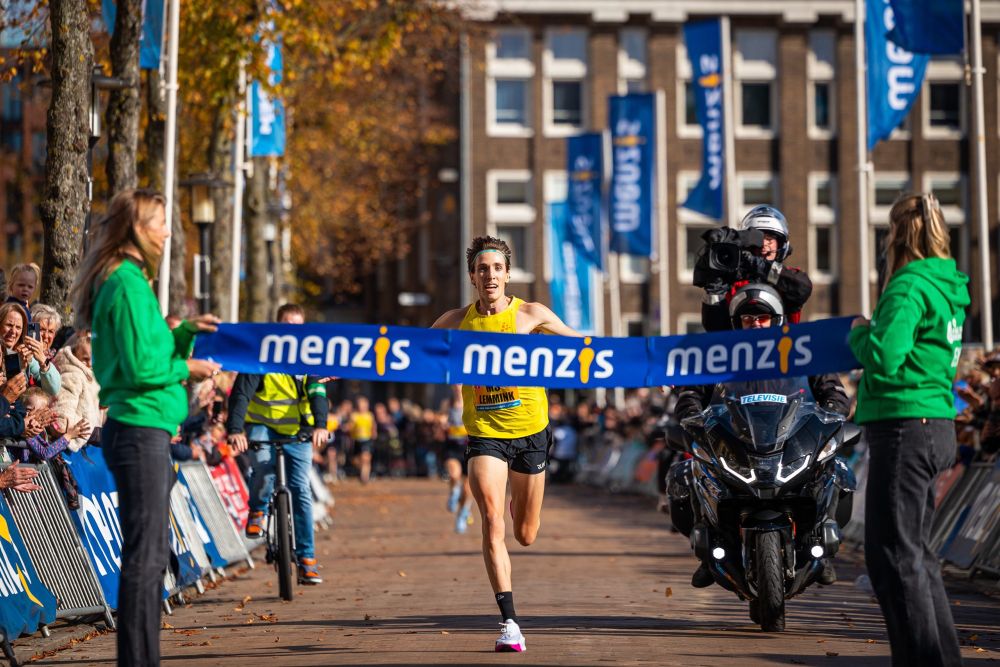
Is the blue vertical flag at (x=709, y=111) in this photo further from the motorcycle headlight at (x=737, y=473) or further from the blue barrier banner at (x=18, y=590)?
the blue barrier banner at (x=18, y=590)

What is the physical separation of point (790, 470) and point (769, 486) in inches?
5.3

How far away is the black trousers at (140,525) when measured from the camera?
7.28 metres

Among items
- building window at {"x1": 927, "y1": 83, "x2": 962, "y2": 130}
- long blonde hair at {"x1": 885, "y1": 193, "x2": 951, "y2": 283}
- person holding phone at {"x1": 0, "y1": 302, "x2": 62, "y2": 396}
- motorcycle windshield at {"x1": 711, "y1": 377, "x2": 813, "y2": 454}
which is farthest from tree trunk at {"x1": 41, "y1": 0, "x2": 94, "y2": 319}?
building window at {"x1": 927, "y1": 83, "x2": 962, "y2": 130}

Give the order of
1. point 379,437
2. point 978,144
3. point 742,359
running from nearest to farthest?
point 742,359 < point 978,144 < point 379,437

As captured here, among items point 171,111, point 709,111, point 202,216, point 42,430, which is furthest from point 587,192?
point 42,430

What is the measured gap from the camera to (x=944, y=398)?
7.52 meters

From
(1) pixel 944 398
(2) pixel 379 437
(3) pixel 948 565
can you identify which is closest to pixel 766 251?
(1) pixel 944 398

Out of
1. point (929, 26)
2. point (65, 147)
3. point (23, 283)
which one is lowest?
point (23, 283)

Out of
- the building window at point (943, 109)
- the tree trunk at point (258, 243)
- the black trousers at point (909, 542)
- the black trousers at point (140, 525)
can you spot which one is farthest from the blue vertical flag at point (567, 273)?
the black trousers at point (140, 525)

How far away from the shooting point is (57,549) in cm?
1080

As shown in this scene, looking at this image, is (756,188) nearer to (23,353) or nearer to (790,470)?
(23,353)

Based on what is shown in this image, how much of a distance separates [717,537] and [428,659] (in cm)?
174

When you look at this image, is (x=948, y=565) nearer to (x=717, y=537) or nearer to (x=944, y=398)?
(x=717, y=537)

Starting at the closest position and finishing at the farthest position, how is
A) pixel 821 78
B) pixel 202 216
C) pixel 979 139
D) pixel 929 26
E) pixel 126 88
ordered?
pixel 126 88 < pixel 929 26 < pixel 979 139 < pixel 202 216 < pixel 821 78
